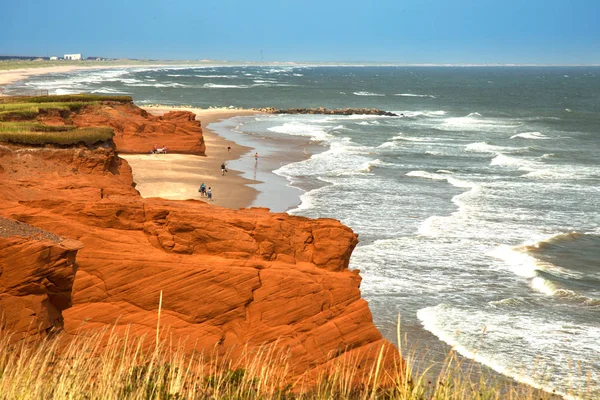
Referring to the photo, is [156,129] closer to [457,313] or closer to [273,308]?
[457,313]

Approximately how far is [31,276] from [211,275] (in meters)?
3.27

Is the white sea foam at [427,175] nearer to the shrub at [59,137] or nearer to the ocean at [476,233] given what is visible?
the ocean at [476,233]

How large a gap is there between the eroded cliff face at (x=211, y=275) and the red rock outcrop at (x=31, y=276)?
66.0 inches

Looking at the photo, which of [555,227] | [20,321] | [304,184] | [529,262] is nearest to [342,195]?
[304,184]

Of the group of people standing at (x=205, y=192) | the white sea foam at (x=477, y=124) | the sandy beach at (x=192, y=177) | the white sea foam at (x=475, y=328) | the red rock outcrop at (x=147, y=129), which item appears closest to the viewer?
the white sea foam at (x=475, y=328)

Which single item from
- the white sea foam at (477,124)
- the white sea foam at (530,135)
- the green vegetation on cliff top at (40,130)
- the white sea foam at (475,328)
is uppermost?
the green vegetation on cliff top at (40,130)

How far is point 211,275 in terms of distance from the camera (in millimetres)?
11680

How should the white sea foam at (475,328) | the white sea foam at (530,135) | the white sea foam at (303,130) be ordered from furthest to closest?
the white sea foam at (530,135)
the white sea foam at (303,130)
the white sea foam at (475,328)

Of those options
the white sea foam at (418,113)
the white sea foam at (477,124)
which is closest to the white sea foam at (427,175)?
the white sea foam at (477,124)

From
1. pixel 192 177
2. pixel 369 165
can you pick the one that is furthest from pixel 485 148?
pixel 192 177

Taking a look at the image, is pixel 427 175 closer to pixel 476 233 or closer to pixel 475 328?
pixel 476 233

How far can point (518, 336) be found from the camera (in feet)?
60.4

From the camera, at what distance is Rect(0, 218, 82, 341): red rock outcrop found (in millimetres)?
8961

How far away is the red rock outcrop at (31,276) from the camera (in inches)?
353
